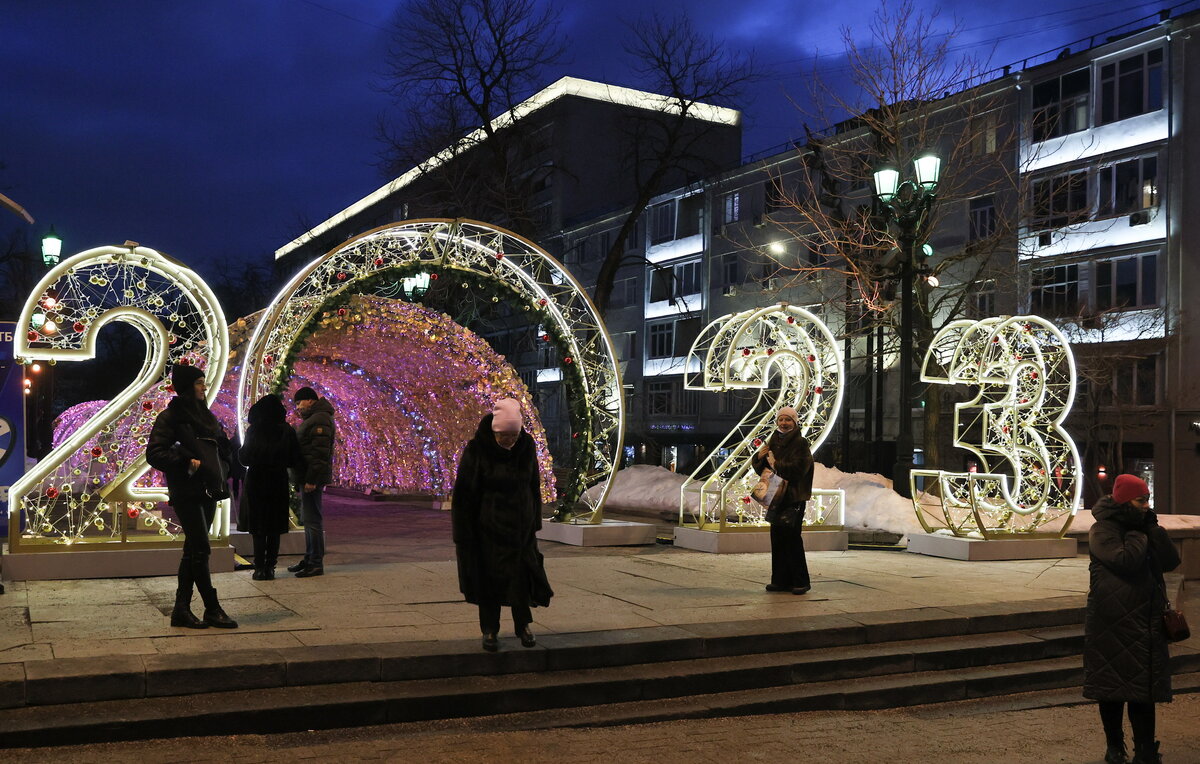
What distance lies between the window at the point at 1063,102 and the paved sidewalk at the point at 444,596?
20.5 meters

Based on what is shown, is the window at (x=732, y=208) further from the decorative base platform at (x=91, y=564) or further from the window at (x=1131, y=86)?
the decorative base platform at (x=91, y=564)

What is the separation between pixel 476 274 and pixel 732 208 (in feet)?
91.1

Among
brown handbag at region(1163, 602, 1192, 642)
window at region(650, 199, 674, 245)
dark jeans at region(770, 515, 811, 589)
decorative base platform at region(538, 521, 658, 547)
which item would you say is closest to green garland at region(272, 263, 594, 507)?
decorative base platform at region(538, 521, 658, 547)

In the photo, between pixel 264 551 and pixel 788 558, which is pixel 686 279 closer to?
pixel 788 558

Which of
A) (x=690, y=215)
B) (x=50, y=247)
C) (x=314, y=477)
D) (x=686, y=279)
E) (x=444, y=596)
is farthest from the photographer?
(x=686, y=279)

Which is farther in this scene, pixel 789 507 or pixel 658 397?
pixel 658 397

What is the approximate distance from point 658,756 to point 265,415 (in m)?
5.59

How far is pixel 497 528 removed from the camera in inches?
287

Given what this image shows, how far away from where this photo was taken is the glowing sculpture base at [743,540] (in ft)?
45.1

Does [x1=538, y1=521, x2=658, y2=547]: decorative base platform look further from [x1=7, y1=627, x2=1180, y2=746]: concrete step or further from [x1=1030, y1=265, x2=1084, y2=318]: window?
[x1=1030, y1=265, x2=1084, y2=318]: window

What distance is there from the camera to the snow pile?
16.9 metres

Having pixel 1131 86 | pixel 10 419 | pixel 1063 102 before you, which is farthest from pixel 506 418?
pixel 1063 102

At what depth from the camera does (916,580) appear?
37.7ft

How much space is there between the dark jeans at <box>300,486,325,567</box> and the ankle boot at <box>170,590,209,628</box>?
2.72 meters
